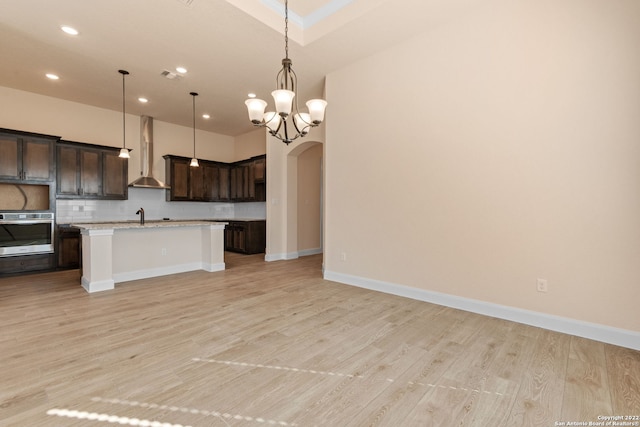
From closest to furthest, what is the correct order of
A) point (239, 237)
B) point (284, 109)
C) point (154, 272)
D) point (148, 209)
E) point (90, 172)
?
point (284, 109), point (154, 272), point (90, 172), point (148, 209), point (239, 237)

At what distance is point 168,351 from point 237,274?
104 inches

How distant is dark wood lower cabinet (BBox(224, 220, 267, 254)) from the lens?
7102mm

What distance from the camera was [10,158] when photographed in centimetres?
467

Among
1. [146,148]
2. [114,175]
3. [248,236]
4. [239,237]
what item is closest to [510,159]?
[248,236]

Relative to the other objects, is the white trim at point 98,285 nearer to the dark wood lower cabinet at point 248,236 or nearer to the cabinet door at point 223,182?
the dark wood lower cabinet at point 248,236

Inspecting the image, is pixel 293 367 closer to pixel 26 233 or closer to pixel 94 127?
pixel 26 233

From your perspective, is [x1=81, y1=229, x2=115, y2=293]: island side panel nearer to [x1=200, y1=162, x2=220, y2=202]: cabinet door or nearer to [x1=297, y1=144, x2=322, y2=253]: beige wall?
[x1=200, y1=162, x2=220, y2=202]: cabinet door

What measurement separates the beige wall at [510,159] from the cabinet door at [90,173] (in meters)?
5.19

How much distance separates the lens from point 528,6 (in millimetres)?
2832

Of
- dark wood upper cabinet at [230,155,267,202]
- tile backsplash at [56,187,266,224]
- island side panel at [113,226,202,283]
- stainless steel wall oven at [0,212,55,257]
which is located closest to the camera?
island side panel at [113,226,202,283]

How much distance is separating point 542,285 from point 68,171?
754 cm

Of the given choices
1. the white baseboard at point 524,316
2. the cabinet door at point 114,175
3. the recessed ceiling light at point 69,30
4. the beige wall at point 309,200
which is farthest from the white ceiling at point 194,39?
the white baseboard at point 524,316

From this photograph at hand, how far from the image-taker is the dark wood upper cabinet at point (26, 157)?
15.2 feet

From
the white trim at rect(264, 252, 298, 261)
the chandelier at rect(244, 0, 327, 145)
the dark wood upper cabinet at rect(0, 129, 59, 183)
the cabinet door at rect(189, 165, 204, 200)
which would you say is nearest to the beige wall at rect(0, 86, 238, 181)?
the cabinet door at rect(189, 165, 204, 200)
